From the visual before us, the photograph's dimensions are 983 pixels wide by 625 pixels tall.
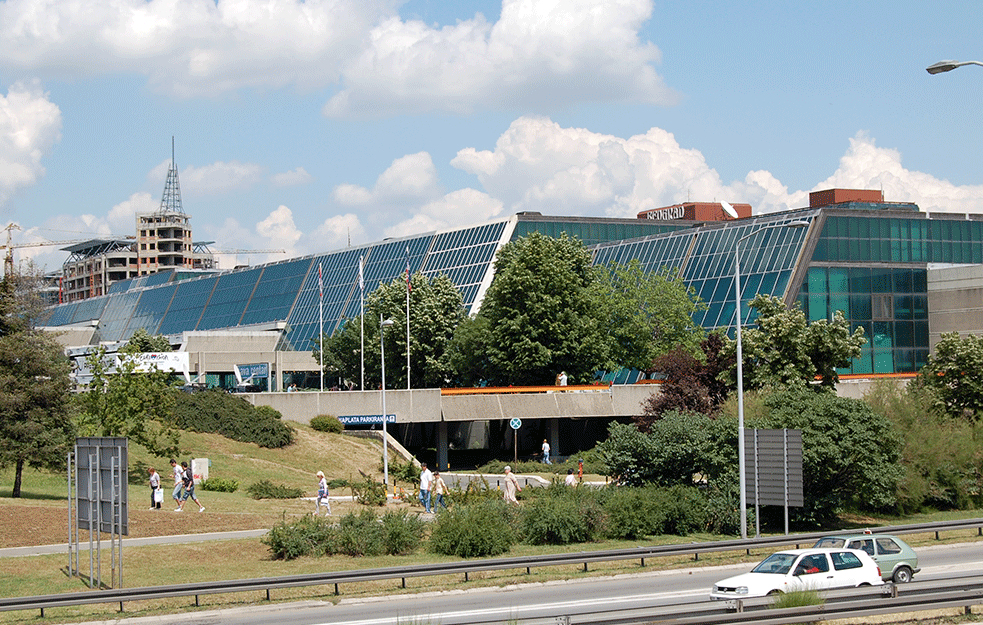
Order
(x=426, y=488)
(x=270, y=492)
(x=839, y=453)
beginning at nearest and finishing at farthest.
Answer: (x=839, y=453) < (x=426, y=488) < (x=270, y=492)

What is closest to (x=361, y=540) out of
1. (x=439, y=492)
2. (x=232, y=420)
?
(x=439, y=492)

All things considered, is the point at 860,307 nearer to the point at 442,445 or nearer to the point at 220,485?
the point at 442,445

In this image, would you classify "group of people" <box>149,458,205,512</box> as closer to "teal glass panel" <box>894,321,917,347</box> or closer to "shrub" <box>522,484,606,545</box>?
"shrub" <box>522,484,606,545</box>

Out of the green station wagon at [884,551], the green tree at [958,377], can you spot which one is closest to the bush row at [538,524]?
the green station wagon at [884,551]

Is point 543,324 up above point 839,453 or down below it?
above

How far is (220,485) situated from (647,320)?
30.6m

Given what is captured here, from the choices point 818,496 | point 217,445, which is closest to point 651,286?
point 217,445

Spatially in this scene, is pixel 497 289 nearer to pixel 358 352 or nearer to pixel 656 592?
pixel 358 352

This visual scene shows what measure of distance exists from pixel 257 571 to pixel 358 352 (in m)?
51.0

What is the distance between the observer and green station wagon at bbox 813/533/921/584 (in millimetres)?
23094

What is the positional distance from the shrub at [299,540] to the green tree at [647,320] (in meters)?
38.9

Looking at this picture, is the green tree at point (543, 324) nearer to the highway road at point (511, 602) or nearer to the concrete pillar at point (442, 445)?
the concrete pillar at point (442, 445)

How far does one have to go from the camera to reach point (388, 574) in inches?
925

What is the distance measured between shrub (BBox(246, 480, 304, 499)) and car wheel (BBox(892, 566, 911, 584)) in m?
27.2
